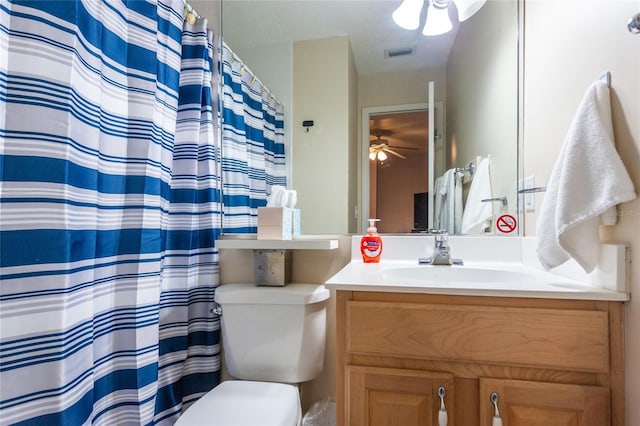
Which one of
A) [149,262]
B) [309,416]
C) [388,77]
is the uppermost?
[388,77]

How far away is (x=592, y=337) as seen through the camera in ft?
2.39

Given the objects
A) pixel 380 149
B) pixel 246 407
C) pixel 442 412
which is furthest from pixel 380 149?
pixel 246 407

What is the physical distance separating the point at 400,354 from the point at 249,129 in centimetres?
126

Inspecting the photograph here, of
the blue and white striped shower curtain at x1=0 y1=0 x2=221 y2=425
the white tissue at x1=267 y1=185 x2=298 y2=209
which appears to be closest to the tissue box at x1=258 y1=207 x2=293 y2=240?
the white tissue at x1=267 y1=185 x2=298 y2=209

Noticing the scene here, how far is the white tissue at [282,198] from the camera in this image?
4.45 ft

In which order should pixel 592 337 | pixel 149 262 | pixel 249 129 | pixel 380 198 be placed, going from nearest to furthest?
pixel 592 337 < pixel 149 262 < pixel 380 198 < pixel 249 129

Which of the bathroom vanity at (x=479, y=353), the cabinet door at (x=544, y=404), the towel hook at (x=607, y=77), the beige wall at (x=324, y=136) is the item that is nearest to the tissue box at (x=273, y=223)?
the beige wall at (x=324, y=136)

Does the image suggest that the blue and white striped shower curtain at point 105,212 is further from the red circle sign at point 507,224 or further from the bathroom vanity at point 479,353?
the red circle sign at point 507,224

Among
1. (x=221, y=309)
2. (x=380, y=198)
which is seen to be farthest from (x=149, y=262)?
(x=380, y=198)

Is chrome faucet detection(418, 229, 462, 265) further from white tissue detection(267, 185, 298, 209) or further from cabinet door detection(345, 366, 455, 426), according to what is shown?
white tissue detection(267, 185, 298, 209)

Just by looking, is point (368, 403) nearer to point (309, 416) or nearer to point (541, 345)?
point (541, 345)

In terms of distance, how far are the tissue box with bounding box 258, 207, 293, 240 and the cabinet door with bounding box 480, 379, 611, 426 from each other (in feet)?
2.86

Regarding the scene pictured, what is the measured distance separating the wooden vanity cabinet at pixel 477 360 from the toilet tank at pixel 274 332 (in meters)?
0.38

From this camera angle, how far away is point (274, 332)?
1.22 m
